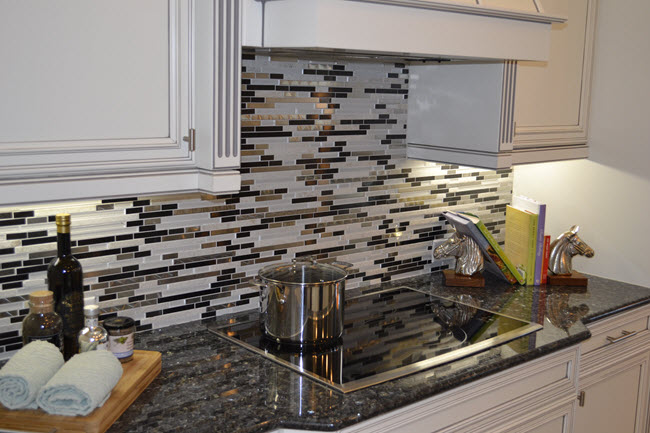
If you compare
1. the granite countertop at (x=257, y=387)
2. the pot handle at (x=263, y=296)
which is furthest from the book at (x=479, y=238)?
the pot handle at (x=263, y=296)

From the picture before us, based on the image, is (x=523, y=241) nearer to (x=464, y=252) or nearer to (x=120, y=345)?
(x=464, y=252)

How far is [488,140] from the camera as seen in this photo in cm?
237

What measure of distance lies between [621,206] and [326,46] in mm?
1671

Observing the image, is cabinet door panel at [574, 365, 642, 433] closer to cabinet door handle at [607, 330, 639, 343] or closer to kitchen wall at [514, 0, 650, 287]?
cabinet door handle at [607, 330, 639, 343]

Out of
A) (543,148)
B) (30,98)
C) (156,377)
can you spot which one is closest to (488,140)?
(543,148)

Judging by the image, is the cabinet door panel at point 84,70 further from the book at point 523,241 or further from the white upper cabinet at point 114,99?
the book at point 523,241

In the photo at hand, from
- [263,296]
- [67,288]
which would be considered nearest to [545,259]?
[263,296]

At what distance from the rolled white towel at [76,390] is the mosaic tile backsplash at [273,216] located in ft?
1.28

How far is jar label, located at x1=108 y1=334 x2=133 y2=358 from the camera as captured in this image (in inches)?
66.1

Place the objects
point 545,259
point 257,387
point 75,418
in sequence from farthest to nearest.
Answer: point 545,259, point 257,387, point 75,418

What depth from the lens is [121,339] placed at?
1.68 m

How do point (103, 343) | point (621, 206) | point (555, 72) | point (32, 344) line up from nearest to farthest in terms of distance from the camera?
1. point (32, 344)
2. point (103, 343)
3. point (555, 72)
4. point (621, 206)

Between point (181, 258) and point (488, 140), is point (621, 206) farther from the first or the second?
point (181, 258)

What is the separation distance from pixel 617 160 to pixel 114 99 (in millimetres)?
2016
